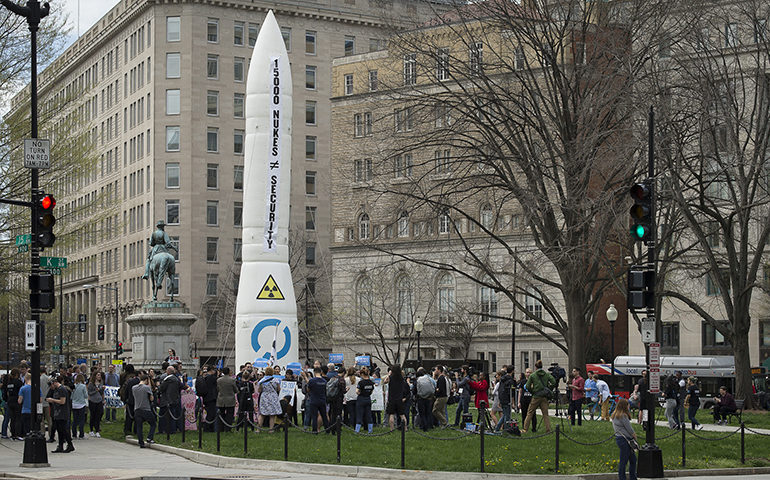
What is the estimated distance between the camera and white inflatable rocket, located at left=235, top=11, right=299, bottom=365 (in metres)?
38.7

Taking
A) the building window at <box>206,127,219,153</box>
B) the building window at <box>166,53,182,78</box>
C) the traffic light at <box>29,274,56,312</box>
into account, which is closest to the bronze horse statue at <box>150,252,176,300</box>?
the traffic light at <box>29,274,56,312</box>

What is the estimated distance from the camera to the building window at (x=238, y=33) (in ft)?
315

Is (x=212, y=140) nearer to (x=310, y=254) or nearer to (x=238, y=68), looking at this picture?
(x=238, y=68)

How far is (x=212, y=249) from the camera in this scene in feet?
309

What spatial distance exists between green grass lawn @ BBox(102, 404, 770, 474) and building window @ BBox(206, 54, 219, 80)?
232 ft

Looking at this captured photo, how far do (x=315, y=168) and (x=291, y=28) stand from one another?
13.2 meters

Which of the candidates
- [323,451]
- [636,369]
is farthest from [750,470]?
[636,369]

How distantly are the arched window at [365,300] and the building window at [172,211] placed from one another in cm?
2158

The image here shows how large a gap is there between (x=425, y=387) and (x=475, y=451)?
203 inches

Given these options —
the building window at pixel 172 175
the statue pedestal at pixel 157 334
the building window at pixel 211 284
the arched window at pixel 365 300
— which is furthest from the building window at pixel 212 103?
the statue pedestal at pixel 157 334

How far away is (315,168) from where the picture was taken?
99250 mm

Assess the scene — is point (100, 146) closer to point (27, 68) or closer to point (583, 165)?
point (27, 68)

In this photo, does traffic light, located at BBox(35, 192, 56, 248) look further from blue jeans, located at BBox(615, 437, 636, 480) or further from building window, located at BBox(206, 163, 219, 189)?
building window, located at BBox(206, 163, 219, 189)

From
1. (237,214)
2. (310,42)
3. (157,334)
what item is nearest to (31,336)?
(157,334)
